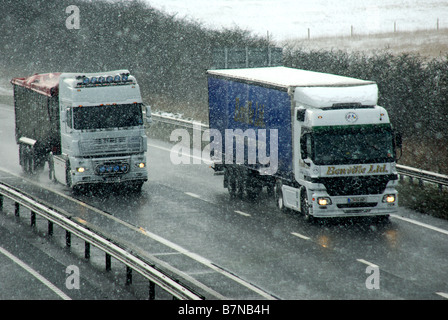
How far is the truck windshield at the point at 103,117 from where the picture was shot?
22656 millimetres

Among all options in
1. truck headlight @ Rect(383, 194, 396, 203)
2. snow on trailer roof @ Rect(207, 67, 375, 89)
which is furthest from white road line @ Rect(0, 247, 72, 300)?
truck headlight @ Rect(383, 194, 396, 203)

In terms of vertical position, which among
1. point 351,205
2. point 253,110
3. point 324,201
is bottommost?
point 351,205

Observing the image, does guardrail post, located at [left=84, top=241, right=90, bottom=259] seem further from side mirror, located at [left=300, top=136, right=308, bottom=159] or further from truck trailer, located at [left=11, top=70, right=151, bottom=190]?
truck trailer, located at [left=11, top=70, right=151, bottom=190]

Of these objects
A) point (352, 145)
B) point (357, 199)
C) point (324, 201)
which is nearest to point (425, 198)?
point (357, 199)

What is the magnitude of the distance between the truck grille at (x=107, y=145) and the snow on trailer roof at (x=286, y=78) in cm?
344

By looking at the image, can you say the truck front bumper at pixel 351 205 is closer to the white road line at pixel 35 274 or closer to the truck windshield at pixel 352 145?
the truck windshield at pixel 352 145

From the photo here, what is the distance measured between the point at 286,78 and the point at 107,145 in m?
5.57

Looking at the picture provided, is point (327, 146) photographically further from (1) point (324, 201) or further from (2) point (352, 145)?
(1) point (324, 201)

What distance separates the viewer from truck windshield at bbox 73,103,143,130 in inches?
892

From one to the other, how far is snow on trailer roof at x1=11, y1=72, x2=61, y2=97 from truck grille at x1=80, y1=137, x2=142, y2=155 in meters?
2.69

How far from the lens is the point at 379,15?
7125 cm

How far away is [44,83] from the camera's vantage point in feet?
83.8

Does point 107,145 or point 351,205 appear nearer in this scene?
point 351,205
